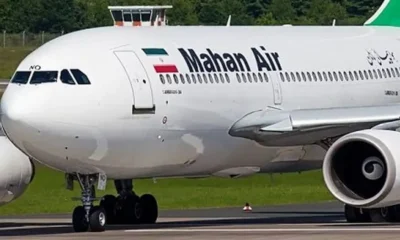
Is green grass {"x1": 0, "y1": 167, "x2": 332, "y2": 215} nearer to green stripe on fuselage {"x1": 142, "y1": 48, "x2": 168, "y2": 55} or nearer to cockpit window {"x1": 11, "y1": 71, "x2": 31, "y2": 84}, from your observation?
green stripe on fuselage {"x1": 142, "y1": 48, "x2": 168, "y2": 55}

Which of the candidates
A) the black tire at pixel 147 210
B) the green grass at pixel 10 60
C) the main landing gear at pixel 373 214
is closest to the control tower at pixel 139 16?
the black tire at pixel 147 210

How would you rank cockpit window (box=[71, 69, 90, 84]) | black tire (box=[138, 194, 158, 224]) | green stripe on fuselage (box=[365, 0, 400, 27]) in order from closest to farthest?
1. cockpit window (box=[71, 69, 90, 84])
2. black tire (box=[138, 194, 158, 224])
3. green stripe on fuselage (box=[365, 0, 400, 27])

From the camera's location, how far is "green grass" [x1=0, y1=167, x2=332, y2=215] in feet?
145

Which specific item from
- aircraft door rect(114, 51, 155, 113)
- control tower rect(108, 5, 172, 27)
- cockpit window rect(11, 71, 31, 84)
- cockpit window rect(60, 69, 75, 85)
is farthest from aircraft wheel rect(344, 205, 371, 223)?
control tower rect(108, 5, 172, 27)

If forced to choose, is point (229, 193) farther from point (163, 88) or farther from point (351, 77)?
point (163, 88)

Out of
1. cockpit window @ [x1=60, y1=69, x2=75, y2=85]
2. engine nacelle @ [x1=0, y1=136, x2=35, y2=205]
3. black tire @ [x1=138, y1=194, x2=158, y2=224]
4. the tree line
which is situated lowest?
black tire @ [x1=138, y1=194, x2=158, y2=224]

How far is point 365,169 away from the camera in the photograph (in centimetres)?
3183

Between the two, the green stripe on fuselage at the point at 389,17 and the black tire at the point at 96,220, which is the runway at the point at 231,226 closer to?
the black tire at the point at 96,220

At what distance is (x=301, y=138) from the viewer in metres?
32.8

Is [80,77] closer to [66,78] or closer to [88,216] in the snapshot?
[66,78]

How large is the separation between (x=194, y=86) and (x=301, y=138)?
2479 millimetres

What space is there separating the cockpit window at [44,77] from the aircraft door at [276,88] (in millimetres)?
5230

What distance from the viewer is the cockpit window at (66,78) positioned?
2991cm

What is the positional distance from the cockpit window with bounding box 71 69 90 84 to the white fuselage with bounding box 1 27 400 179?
95 millimetres
